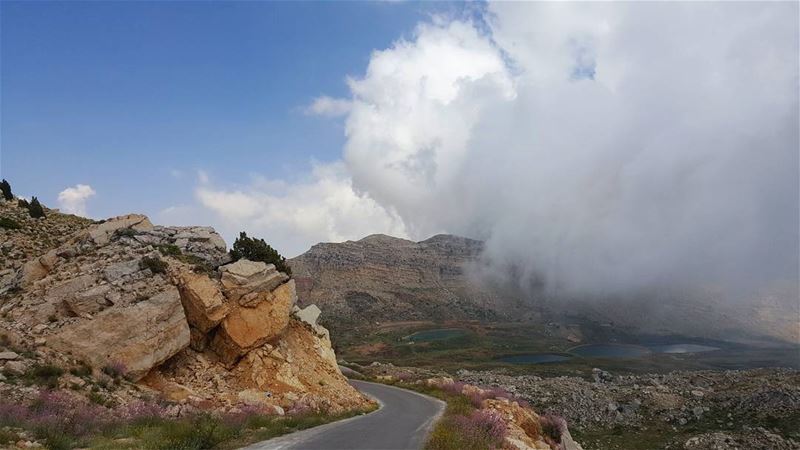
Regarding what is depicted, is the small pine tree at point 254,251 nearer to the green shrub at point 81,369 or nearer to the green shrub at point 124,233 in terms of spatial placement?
the green shrub at point 124,233

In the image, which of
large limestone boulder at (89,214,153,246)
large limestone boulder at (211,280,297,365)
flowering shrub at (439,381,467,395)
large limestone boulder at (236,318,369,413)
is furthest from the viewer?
flowering shrub at (439,381,467,395)

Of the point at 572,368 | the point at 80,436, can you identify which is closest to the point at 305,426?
the point at 80,436

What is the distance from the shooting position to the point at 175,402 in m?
20.1

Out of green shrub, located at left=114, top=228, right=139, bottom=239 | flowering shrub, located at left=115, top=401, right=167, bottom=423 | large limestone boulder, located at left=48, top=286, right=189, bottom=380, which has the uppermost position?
green shrub, located at left=114, top=228, right=139, bottom=239

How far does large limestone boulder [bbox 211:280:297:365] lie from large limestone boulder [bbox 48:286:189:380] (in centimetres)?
246

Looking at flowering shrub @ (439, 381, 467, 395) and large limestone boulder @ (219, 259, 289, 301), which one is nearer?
large limestone boulder @ (219, 259, 289, 301)

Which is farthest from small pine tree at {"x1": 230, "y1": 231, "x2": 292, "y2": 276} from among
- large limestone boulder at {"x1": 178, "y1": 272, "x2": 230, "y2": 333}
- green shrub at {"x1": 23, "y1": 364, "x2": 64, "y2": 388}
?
green shrub at {"x1": 23, "y1": 364, "x2": 64, "y2": 388}

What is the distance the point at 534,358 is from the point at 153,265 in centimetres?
17024

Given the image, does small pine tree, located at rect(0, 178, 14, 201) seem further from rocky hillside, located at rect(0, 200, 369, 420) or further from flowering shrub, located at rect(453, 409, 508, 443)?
flowering shrub, located at rect(453, 409, 508, 443)

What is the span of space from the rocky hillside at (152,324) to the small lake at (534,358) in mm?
144614

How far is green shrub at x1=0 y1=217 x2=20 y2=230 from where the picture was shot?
3018cm

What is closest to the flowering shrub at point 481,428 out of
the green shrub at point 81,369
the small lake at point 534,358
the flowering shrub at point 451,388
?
the green shrub at point 81,369

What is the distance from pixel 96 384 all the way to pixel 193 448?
365 inches

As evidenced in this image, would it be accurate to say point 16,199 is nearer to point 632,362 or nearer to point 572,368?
point 572,368
